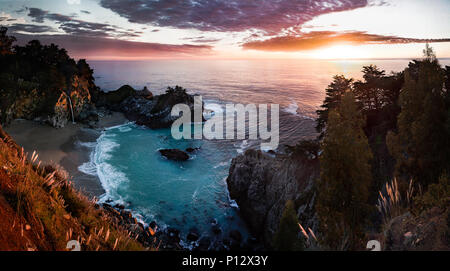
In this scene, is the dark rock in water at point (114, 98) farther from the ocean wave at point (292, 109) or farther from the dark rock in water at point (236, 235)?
the dark rock in water at point (236, 235)

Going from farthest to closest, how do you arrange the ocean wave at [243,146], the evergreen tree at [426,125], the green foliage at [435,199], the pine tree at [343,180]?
the ocean wave at [243,146], the evergreen tree at [426,125], the pine tree at [343,180], the green foliage at [435,199]

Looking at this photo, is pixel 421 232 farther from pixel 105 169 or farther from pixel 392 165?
pixel 105 169

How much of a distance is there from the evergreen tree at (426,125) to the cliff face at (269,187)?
797 cm

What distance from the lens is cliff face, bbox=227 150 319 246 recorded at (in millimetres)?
21798

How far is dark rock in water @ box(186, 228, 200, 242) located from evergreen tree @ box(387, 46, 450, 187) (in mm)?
19345

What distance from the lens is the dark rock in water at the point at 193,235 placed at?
924 inches

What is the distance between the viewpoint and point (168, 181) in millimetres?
34594

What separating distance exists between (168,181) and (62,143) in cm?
2476

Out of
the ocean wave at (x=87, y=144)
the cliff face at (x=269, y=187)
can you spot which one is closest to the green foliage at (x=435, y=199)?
the cliff face at (x=269, y=187)
